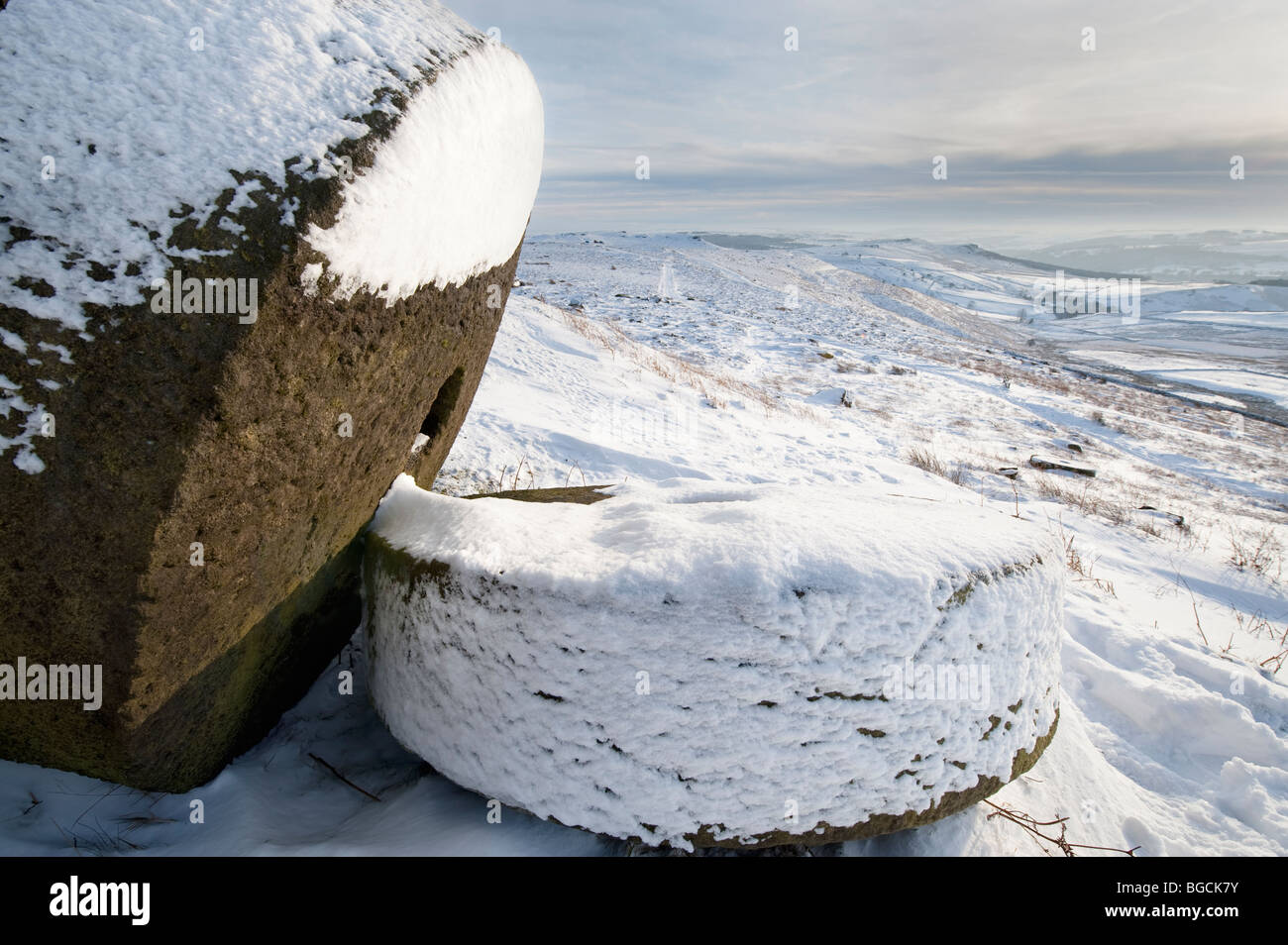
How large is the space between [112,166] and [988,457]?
986 cm

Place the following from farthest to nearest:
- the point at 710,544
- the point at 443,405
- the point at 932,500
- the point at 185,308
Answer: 1. the point at 443,405
2. the point at 932,500
3. the point at 710,544
4. the point at 185,308

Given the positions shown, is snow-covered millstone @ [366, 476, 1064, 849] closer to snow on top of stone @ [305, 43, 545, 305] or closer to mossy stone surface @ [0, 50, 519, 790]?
mossy stone surface @ [0, 50, 519, 790]

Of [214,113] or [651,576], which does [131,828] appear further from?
[214,113]

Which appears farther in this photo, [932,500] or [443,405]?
[443,405]

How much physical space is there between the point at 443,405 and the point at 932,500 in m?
2.06

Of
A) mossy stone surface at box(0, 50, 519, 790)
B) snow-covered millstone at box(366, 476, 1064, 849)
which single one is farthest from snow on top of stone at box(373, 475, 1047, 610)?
mossy stone surface at box(0, 50, 519, 790)

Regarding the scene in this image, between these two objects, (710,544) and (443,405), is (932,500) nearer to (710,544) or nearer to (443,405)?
(710,544)

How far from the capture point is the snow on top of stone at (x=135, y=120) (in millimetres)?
1324

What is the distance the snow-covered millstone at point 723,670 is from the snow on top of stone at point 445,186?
0.81m

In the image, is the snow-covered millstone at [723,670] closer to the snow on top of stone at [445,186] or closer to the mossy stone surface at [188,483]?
the mossy stone surface at [188,483]

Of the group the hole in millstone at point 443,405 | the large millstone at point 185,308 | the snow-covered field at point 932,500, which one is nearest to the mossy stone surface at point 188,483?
the large millstone at point 185,308

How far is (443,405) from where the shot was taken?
2969 mm

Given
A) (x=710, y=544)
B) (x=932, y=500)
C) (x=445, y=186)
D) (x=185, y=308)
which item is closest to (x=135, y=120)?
(x=185, y=308)

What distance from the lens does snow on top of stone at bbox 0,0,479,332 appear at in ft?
4.34
